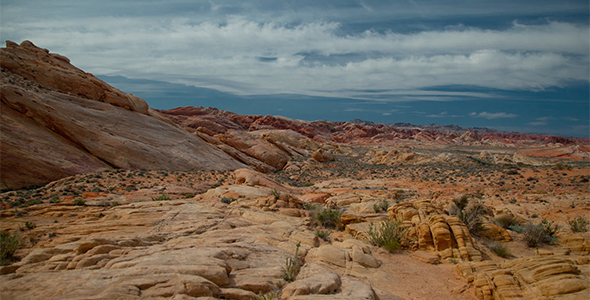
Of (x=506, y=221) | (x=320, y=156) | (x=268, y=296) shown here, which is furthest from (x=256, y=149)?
(x=268, y=296)

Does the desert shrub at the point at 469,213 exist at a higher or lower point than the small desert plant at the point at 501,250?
higher

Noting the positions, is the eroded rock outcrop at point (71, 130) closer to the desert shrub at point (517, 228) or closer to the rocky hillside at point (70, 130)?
the rocky hillside at point (70, 130)

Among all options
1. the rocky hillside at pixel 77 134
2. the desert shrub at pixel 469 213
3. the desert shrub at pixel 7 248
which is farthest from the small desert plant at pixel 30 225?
the desert shrub at pixel 469 213

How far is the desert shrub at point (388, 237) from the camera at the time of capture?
8867mm

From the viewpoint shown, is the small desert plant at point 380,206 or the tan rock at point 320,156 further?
the tan rock at point 320,156

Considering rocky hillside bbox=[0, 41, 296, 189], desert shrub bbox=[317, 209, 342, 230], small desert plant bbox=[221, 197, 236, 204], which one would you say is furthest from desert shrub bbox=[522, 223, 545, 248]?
rocky hillside bbox=[0, 41, 296, 189]

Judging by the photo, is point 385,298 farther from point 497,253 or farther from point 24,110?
point 24,110

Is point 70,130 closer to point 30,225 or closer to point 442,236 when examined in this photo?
point 30,225

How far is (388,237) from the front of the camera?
920 cm

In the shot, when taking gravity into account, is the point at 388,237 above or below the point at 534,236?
above

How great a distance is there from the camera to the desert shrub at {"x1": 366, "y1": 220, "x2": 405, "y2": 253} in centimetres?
887

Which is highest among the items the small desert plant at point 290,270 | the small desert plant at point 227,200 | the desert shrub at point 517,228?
the small desert plant at point 290,270

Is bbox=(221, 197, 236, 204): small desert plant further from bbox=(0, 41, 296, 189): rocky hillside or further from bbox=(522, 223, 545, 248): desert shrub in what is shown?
bbox=(522, 223, 545, 248): desert shrub

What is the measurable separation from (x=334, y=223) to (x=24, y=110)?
20667 millimetres
